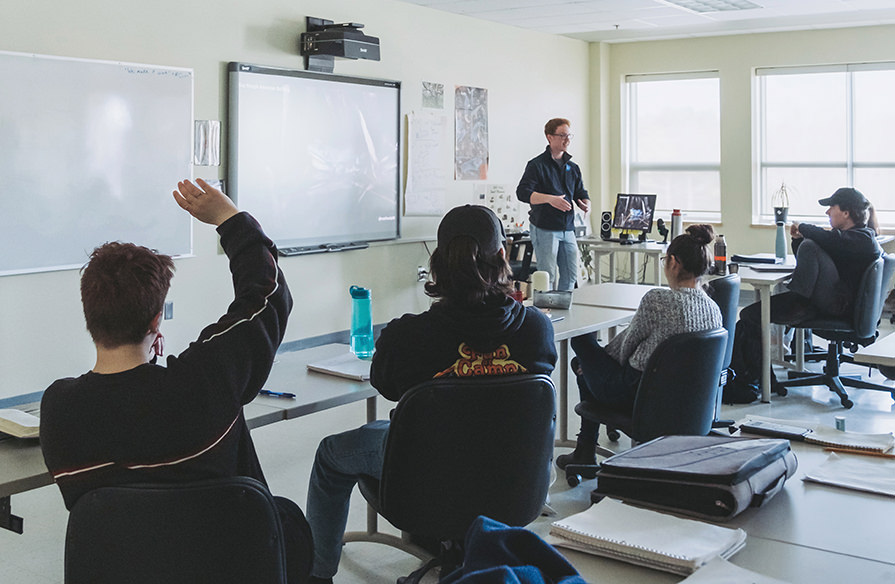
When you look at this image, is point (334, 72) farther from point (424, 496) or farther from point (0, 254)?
point (424, 496)

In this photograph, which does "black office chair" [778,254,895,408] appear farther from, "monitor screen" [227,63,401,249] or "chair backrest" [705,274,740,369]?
"monitor screen" [227,63,401,249]

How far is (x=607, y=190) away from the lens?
960 cm

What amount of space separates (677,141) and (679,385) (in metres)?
6.66

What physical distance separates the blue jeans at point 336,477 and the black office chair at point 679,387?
3.31ft

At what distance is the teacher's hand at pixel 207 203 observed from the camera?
1928 millimetres

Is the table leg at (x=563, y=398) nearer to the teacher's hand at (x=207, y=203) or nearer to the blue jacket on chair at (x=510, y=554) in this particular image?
the teacher's hand at (x=207, y=203)

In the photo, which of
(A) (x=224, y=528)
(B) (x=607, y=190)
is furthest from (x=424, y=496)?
(B) (x=607, y=190)

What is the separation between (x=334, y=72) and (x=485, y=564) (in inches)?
220

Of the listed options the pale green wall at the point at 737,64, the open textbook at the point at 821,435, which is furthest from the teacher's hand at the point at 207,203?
the pale green wall at the point at 737,64

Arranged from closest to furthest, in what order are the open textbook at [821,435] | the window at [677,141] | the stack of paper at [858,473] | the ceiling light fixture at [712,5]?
the stack of paper at [858,473], the open textbook at [821,435], the ceiling light fixture at [712,5], the window at [677,141]

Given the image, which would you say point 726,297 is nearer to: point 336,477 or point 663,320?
point 663,320

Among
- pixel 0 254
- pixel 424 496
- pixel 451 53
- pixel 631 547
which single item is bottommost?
pixel 424 496

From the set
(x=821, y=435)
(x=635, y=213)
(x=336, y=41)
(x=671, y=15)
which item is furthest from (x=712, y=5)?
(x=821, y=435)

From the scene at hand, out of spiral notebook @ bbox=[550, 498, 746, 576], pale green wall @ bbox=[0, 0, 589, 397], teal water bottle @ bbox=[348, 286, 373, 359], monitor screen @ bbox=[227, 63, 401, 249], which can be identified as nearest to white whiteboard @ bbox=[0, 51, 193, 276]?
pale green wall @ bbox=[0, 0, 589, 397]
